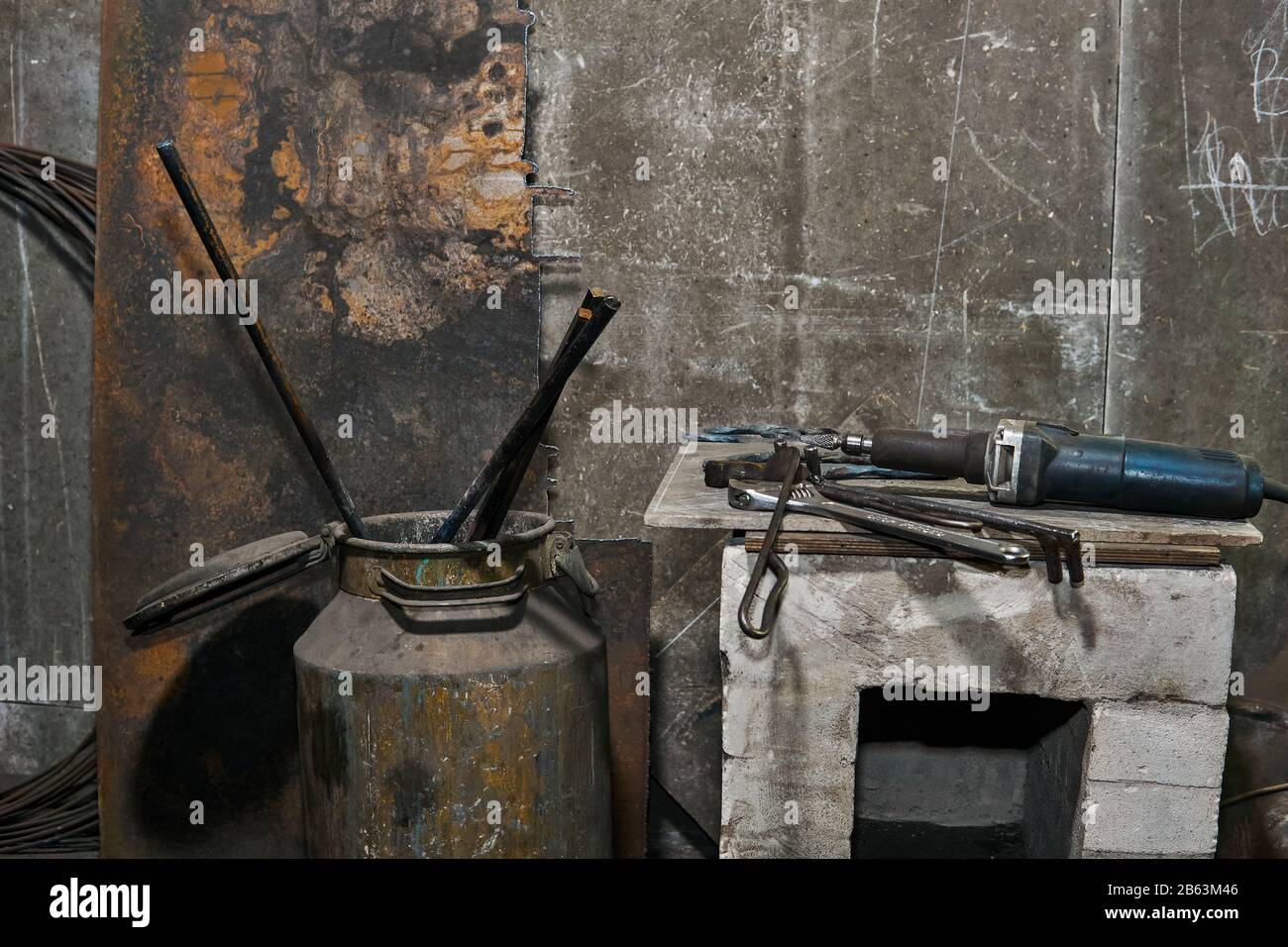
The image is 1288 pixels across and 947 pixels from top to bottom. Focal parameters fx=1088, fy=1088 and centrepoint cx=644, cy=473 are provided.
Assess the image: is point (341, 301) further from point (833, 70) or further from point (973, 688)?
point (973, 688)

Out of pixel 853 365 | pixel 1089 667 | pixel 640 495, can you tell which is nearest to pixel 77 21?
pixel 640 495

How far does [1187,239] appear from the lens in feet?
10.3

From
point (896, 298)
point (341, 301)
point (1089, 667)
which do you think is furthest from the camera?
point (896, 298)

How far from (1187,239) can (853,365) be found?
1023 millimetres

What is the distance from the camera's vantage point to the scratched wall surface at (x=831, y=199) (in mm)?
3150

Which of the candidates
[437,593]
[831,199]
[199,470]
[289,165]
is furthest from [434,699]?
[831,199]

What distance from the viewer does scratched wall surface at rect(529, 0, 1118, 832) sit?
10.3ft

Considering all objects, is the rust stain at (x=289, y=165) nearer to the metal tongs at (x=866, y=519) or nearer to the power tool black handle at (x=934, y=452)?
the metal tongs at (x=866, y=519)

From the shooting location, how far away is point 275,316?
2984 millimetres

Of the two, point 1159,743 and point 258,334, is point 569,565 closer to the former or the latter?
point 258,334

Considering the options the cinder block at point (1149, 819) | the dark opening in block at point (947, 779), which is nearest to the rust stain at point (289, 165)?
the dark opening in block at point (947, 779)

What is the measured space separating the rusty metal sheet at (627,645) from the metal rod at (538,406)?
78 cm

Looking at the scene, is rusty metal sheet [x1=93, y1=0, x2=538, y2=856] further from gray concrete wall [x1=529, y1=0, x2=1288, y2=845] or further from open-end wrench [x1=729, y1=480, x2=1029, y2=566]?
open-end wrench [x1=729, y1=480, x2=1029, y2=566]

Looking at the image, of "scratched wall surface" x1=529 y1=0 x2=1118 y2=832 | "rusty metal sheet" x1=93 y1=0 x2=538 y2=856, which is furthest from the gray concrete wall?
"rusty metal sheet" x1=93 y1=0 x2=538 y2=856
